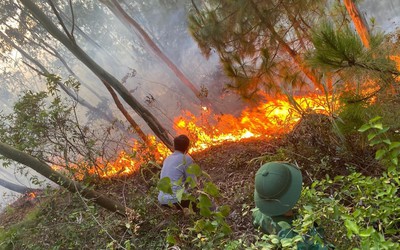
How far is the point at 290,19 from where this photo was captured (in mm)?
6895

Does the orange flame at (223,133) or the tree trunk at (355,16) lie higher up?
the tree trunk at (355,16)

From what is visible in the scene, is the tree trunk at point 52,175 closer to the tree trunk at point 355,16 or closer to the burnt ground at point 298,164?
the burnt ground at point 298,164

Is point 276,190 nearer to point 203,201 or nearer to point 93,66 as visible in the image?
point 203,201

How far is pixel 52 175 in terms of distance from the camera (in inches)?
163

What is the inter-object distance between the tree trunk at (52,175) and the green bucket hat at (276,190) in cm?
259

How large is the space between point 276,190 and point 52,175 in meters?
3.02

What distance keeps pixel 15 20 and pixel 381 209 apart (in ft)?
60.7

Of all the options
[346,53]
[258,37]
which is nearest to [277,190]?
[346,53]

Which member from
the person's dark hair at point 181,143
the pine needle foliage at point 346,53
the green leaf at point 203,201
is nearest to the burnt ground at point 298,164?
the person's dark hair at point 181,143

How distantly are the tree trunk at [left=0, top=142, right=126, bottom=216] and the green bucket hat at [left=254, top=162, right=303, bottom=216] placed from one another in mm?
2588

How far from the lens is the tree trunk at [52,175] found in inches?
154

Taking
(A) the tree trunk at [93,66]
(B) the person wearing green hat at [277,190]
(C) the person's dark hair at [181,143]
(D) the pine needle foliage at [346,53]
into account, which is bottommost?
(B) the person wearing green hat at [277,190]

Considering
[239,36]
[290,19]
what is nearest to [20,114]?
[239,36]

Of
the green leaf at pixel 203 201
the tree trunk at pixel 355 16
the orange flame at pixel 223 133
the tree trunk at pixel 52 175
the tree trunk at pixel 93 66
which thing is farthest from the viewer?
the orange flame at pixel 223 133
